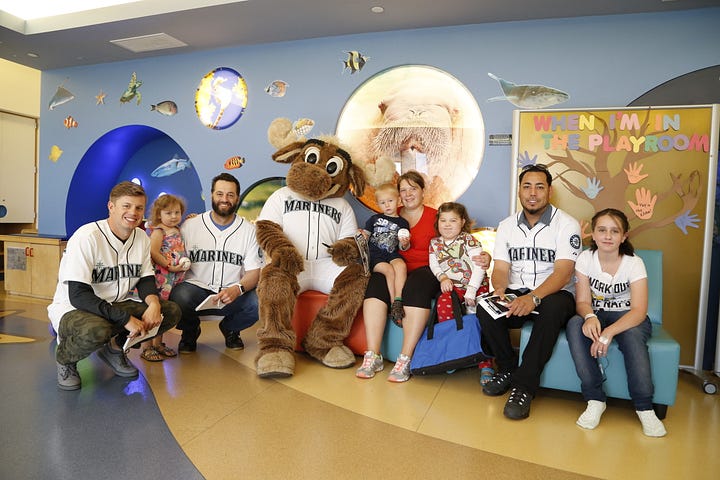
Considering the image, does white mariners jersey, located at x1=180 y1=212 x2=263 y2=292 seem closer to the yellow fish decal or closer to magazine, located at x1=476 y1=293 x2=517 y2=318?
magazine, located at x1=476 y1=293 x2=517 y2=318

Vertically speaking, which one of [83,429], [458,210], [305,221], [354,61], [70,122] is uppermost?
[354,61]

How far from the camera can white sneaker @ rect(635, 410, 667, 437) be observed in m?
2.22

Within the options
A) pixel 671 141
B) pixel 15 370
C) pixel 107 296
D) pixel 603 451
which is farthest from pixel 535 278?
pixel 15 370

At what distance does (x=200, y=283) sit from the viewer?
323 centimetres

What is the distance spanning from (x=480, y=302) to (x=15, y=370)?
2.68 metres

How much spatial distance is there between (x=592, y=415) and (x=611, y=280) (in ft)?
2.27

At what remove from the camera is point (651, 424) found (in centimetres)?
224

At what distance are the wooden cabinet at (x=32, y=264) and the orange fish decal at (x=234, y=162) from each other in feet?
5.83

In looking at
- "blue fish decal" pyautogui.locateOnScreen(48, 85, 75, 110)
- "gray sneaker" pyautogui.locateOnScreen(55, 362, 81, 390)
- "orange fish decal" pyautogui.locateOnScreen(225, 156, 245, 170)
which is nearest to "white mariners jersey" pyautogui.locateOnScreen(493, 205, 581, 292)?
"gray sneaker" pyautogui.locateOnScreen(55, 362, 81, 390)

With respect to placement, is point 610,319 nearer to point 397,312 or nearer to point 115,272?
point 397,312

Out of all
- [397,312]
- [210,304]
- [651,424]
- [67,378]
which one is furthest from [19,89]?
[651,424]

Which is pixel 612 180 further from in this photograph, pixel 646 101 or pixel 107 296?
pixel 107 296

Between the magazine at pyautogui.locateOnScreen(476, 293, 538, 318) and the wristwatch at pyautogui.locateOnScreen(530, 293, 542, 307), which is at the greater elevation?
the wristwatch at pyautogui.locateOnScreen(530, 293, 542, 307)

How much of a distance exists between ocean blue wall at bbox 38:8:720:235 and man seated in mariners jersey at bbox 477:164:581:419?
89cm
